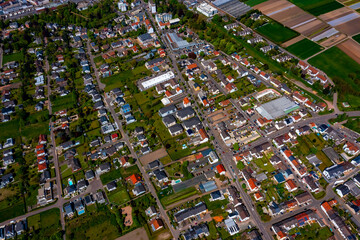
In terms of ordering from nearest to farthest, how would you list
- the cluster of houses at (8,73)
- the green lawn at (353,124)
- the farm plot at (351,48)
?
the green lawn at (353,124), the cluster of houses at (8,73), the farm plot at (351,48)

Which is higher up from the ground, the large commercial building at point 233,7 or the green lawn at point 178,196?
the large commercial building at point 233,7

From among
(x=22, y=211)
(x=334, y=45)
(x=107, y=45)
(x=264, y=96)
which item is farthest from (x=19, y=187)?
(x=334, y=45)

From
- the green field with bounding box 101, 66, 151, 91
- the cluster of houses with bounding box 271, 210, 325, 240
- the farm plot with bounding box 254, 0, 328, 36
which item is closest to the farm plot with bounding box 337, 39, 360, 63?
the farm plot with bounding box 254, 0, 328, 36

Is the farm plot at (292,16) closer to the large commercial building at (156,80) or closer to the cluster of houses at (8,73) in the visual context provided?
the large commercial building at (156,80)

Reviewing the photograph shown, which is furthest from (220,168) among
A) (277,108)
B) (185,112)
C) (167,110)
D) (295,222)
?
(277,108)

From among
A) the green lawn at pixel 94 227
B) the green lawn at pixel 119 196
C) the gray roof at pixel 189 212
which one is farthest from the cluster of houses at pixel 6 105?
the gray roof at pixel 189 212

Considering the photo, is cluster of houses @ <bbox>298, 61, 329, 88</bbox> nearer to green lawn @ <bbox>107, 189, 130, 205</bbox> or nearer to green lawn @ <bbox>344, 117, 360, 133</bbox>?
green lawn @ <bbox>344, 117, 360, 133</bbox>

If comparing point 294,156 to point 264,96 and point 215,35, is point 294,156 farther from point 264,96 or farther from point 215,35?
point 215,35
